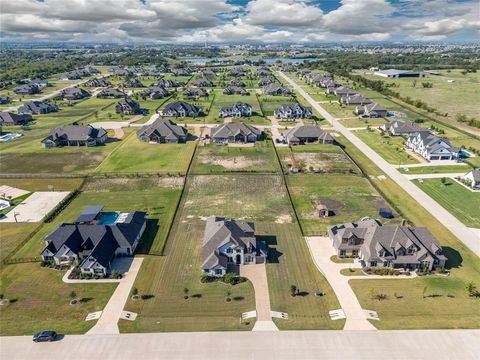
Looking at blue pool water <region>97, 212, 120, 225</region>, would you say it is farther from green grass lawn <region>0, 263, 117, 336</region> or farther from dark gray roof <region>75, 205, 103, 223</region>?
green grass lawn <region>0, 263, 117, 336</region>

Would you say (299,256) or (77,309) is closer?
(77,309)

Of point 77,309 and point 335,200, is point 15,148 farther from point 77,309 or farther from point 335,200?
point 335,200

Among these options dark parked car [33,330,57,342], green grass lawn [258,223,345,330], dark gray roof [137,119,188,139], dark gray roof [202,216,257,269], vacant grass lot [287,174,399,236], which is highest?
dark gray roof [137,119,188,139]

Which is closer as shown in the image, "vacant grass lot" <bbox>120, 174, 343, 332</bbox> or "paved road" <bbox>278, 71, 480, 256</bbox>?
"vacant grass lot" <bbox>120, 174, 343, 332</bbox>

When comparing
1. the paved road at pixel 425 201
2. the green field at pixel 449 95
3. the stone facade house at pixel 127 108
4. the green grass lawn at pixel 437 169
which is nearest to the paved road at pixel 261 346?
the paved road at pixel 425 201

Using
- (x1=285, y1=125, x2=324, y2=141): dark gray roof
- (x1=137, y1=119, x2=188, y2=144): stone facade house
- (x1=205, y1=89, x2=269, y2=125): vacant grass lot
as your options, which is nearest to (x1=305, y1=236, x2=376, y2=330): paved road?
(x1=285, y1=125, x2=324, y2=141): dark gray roof

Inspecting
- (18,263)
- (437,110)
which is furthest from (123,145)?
(437,110)
